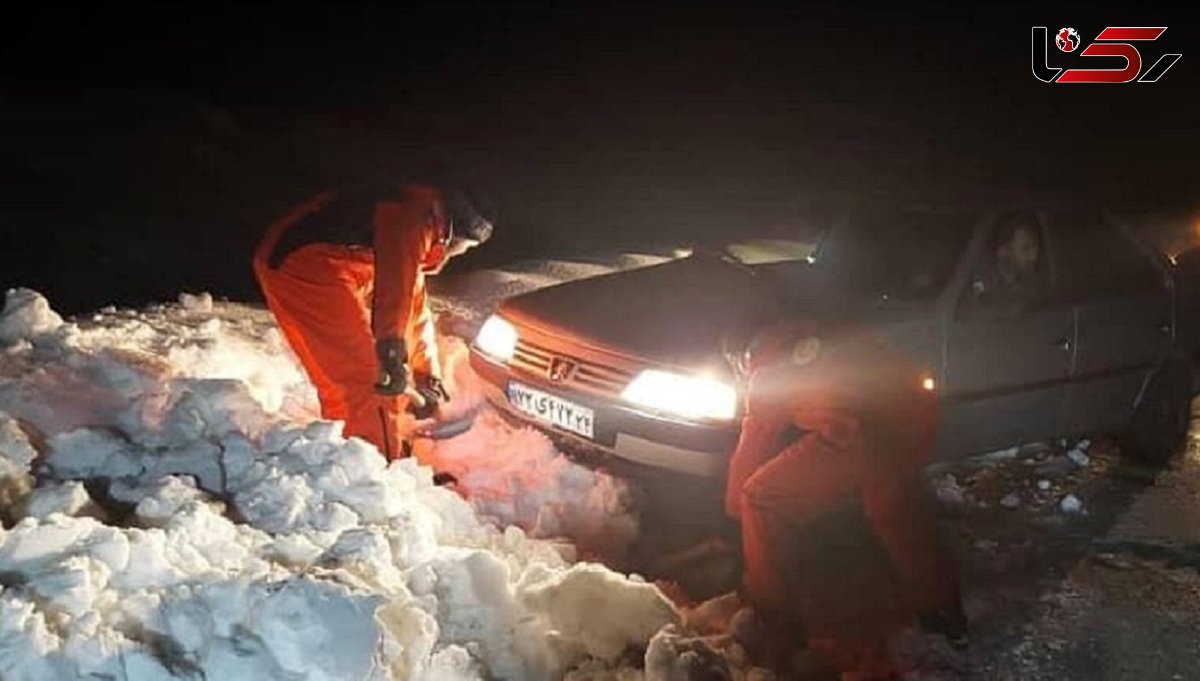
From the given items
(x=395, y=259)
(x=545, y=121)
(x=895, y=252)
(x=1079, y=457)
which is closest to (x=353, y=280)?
(x=395, y=259)

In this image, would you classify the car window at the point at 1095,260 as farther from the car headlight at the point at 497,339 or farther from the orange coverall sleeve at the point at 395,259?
the orange coverall sleeve at the point at 395,259

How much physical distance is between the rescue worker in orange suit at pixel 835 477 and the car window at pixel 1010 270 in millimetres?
1316

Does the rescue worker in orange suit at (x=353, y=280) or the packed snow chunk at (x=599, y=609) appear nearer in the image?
the packed snow chunk at (x=599, y=609)

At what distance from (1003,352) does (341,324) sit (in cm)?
309

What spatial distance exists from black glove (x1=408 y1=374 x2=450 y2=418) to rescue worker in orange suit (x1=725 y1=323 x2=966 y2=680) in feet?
5.91

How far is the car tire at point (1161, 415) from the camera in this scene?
23.5 ft

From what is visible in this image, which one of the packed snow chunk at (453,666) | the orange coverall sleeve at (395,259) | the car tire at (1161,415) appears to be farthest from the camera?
the car tire at (1161,415)

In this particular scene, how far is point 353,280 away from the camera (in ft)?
19.5

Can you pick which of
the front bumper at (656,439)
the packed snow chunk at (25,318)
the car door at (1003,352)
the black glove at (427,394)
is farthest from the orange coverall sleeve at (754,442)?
the packed snow chunk at (25,318)

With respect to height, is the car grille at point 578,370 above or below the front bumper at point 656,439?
above

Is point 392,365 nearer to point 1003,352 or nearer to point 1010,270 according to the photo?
point 1003,352

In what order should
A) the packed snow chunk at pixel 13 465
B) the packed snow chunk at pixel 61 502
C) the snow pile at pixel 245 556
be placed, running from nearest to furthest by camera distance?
A: the snow pile at pixel 245 556, the packed snow chunk at pixel 61 502, the packed snow chunk at pixel 13 465

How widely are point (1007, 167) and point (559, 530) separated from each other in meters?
14.7

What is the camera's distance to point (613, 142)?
57.9ft
